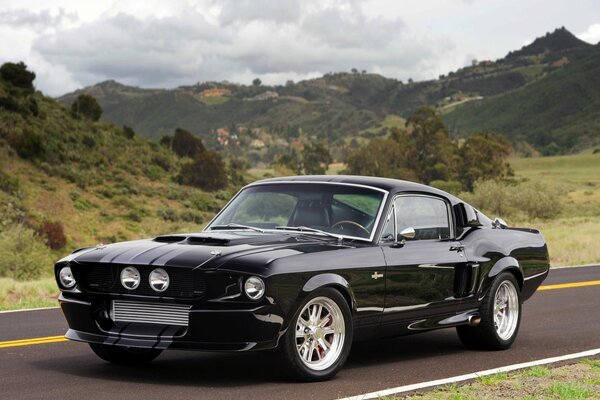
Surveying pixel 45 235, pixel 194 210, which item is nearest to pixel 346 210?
pixel 45 235

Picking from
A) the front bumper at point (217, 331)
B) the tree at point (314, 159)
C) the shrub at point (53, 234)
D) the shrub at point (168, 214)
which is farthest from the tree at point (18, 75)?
the front bumper at point (217, 331)

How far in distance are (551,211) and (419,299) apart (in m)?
59.1

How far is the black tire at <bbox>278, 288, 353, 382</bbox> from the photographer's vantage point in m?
7.34

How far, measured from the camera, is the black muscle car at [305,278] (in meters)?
7.20

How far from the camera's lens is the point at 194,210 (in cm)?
6334

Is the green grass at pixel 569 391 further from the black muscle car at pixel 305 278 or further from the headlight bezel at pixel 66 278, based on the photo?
the headlight bezel at pixel 66 278

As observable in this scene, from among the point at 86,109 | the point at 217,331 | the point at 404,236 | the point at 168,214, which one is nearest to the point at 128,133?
the point at 86,109

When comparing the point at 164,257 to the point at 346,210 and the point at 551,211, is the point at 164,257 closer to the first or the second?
the point at 346,210

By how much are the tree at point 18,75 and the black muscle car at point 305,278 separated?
212 feet

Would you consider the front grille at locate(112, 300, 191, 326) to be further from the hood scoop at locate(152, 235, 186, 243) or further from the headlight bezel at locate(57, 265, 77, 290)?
the hood scoop at locate(152, 235, 186, 243)

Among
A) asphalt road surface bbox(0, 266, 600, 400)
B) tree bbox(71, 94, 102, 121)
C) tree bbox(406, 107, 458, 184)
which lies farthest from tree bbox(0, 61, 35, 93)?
asphalt road surface bbox(0, 266, 600, 400)

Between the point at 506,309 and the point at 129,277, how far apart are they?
434 cm

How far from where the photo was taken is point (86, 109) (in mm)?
75500

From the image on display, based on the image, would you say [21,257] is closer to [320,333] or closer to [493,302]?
[493,302]
